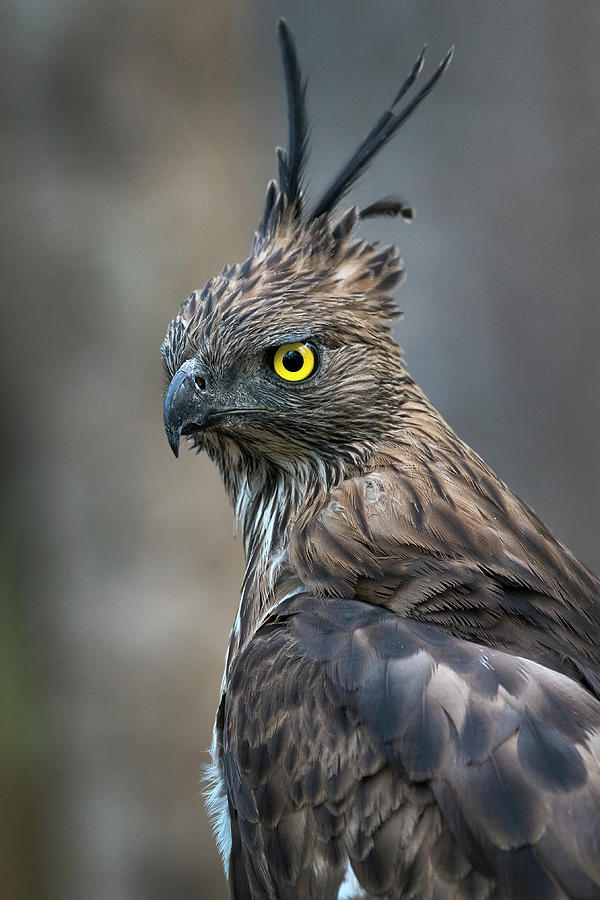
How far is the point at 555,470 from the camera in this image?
6.65 meters

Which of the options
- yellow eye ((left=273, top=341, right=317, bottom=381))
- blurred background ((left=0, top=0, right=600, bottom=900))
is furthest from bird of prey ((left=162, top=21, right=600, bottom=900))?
blurred background ((left=0, top=0, right=600, bottom=900))

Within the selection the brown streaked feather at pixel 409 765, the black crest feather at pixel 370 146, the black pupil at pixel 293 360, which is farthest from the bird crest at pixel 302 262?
the brown streaked feather at pixel 409 765

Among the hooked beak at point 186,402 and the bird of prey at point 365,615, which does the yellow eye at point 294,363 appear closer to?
the bird of prey at point 365,615

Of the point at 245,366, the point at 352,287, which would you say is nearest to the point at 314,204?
the point at 352,287

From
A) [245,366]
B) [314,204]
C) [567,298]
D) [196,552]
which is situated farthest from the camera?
[567,298]

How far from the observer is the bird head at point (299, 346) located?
283cm

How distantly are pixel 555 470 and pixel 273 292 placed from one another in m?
4.16

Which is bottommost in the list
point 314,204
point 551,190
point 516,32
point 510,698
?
point 510,698

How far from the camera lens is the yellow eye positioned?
2.85m

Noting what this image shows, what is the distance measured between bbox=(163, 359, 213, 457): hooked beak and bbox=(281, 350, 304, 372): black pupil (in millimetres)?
218

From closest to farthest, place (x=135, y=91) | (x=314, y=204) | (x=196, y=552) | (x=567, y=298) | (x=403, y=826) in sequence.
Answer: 1. (x=403, y=826)
2. (x=314, y=204)
3. (x=135, y=91)
4. (x=196, y=552)
5. (x=567, y=298)

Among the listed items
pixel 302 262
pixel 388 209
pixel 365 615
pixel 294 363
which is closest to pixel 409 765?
pixel 365 615

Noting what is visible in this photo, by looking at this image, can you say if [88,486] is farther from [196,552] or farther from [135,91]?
[135,91]

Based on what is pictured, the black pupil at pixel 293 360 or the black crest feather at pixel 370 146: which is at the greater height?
the black crest feather at pixel 370 146
